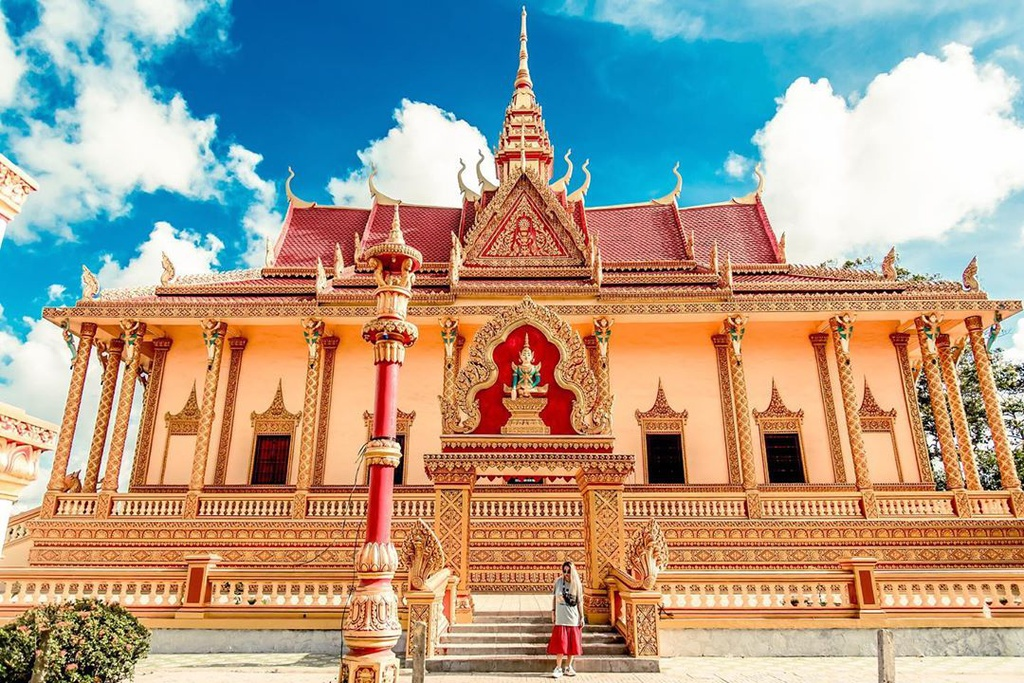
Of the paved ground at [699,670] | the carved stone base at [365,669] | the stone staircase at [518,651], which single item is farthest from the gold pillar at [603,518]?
the carved stone base at [365,669]

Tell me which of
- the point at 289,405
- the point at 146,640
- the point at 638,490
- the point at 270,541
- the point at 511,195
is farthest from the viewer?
the point at 511,195

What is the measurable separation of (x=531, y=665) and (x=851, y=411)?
8983 mm

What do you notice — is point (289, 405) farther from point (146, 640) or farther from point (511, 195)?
point (146, 640)

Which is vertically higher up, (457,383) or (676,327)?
(676,327)

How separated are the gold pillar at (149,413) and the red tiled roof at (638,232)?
10.5 metres

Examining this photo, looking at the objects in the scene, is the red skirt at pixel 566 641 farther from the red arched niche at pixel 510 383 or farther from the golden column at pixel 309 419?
the golden column at pixel 309 419

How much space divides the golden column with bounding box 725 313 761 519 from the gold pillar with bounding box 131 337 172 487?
12.3 metres

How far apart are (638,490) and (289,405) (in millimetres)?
7762

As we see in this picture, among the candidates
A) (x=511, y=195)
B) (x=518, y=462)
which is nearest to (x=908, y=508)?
(x=518, y=462)

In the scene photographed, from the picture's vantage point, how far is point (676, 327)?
1450cm

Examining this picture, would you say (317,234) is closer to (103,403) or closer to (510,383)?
(103,403)

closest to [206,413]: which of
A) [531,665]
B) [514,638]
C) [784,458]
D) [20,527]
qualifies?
[20,527]

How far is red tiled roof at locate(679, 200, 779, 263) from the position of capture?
663 inches

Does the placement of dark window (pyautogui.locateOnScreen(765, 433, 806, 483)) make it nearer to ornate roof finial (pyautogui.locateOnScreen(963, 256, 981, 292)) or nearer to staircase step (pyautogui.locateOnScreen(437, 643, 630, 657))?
ornate roof finial (pyautogui.locateOnScreen(963, 256, 981, 292))
